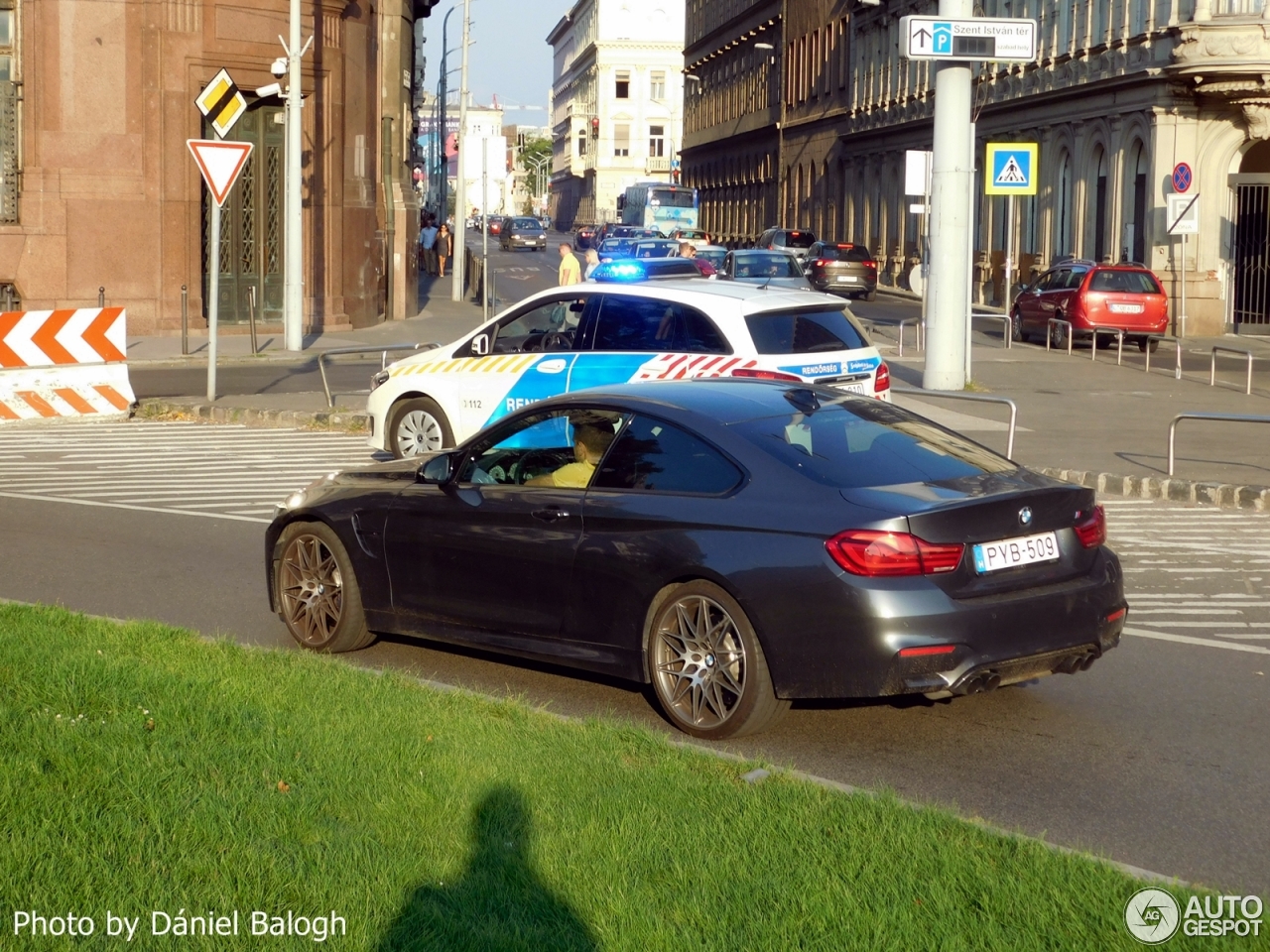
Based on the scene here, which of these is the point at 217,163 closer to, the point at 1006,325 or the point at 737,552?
the point at 737,552

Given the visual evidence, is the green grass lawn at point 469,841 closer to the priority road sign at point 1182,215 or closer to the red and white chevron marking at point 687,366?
the red and white chevron marking at point 687,366

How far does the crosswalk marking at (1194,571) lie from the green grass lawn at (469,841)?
396 cm

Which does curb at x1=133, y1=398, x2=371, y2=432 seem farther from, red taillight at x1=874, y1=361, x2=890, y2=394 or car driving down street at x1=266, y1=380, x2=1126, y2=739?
car driving down street at x1=266, y1=380, x2=1126, y2=739

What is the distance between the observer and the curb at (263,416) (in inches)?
723

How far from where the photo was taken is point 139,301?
100ft

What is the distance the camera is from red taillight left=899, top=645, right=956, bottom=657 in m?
6.34

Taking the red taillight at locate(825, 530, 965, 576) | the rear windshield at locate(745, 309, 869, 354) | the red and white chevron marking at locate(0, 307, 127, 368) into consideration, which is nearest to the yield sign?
the red and white chevron marking at locate(0, 307, 127, 368)

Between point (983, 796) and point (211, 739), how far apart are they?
2677 mm

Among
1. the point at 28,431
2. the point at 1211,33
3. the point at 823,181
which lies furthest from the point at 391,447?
the point at 823,181

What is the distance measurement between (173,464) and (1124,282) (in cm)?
2329

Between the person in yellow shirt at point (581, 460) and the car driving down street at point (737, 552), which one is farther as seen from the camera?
the person in yellow shirt at point (581, 460)

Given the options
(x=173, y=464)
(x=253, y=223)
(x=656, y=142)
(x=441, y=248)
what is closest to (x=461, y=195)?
(x=441, y=248)

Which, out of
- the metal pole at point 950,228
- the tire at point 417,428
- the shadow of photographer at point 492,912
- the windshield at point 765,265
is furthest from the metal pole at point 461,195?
the shadow of photographer at point 492,912

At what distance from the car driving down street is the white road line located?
71.4 inches
